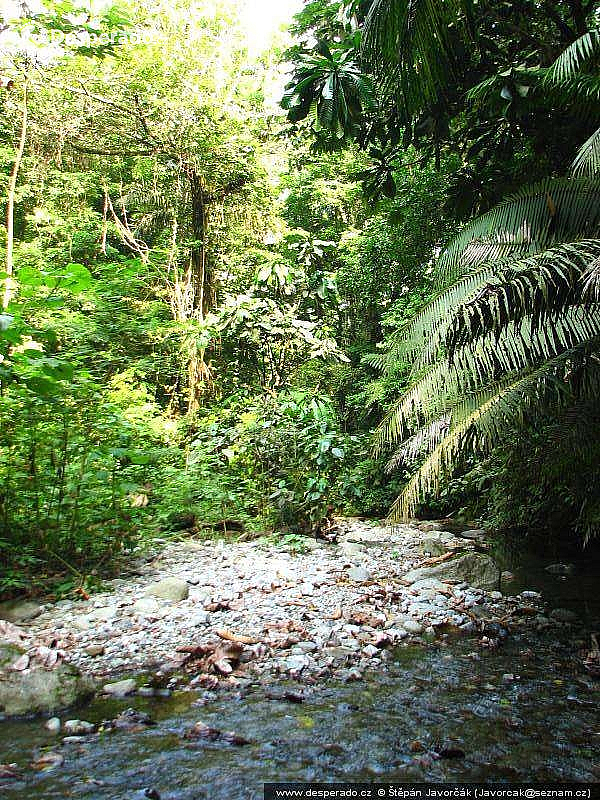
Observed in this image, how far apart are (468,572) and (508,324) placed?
225 cm

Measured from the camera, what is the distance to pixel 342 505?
7391 mm

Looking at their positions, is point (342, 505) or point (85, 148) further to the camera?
point (85, 148)

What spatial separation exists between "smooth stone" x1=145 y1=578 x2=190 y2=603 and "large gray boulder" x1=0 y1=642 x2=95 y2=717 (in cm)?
111

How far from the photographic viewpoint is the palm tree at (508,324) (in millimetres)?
2629

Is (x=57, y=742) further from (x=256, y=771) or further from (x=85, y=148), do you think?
(x=85, y=148)

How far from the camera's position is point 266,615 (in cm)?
337

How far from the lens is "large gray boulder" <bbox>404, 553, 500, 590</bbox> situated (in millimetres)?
4152

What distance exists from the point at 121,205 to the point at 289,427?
586 centimetres

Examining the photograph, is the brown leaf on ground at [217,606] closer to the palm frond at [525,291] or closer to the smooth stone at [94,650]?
the smooth stone at [94,650]

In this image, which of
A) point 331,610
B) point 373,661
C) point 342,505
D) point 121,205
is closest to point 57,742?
point 373,661

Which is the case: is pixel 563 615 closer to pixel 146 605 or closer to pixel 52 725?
pixel 146 605

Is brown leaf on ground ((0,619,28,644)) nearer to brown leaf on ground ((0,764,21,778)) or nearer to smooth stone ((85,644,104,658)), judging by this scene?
smooth stone ((85,644,104,658))

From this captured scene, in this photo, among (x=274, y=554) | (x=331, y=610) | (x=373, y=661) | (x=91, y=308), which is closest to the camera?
(x=373, y=661)

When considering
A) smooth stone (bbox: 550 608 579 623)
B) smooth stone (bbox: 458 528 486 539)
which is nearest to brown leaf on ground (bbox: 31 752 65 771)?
smooth stone (bbox: 550 608 579 623)
